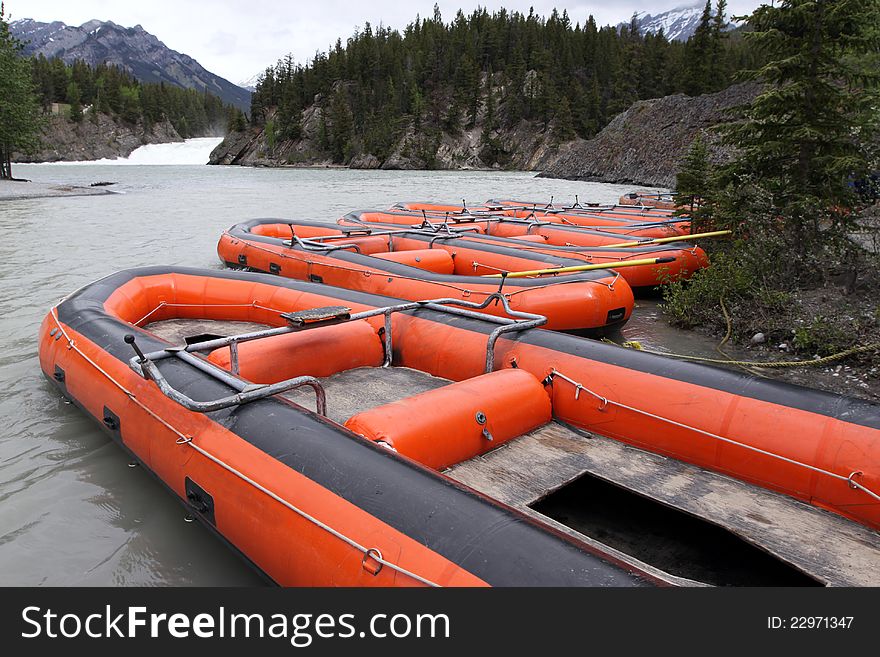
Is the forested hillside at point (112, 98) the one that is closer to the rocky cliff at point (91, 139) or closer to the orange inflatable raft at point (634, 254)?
the rocky cliff at point (91, 139)

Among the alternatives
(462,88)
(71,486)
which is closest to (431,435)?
→ (71,486)

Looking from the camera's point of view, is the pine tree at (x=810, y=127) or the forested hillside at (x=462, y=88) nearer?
the pine tree at (x=810, y=127)

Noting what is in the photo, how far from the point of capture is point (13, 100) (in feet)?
111

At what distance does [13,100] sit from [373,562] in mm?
41241

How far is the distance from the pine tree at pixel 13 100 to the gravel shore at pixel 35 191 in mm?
3512

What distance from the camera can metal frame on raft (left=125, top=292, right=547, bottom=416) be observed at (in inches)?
148

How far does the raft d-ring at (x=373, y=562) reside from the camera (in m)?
2.72

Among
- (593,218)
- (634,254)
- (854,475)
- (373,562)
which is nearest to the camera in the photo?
(373,562)

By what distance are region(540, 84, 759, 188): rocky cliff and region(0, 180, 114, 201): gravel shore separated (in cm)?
3397

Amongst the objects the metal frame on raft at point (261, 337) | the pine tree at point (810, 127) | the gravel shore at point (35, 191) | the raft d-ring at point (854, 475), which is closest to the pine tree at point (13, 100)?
the gravel shore at point (35, 191)

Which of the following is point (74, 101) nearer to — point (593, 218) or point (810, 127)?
point (593, 218)
